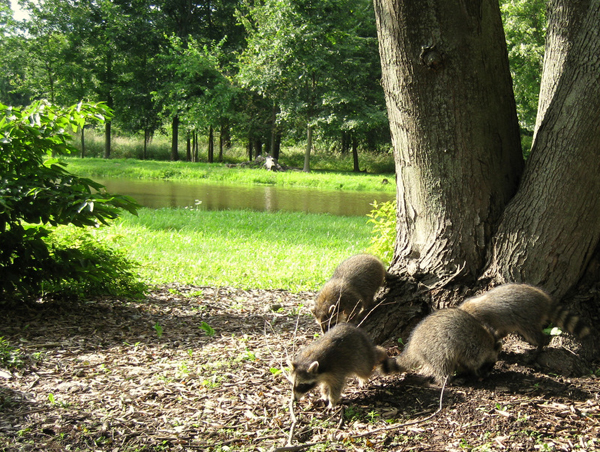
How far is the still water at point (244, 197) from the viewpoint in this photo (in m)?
16.0

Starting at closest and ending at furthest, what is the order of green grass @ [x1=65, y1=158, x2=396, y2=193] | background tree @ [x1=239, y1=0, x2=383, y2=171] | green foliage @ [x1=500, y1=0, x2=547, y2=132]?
green grass @ [x1=65, y1=158, x2=396, y2=193]
green foliage @ [x1=500, y1=0, x2=547, y2=132]
background tree @ [x1=239, y1=0, x2=383, y2=171]

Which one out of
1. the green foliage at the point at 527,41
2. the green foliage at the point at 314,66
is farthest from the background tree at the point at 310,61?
the green foliage at the point at 527,41

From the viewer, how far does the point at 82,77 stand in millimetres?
35094

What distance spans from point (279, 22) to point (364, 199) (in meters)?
14.1

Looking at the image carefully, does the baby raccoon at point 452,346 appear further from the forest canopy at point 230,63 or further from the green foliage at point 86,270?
the forest canopy at point 230,63

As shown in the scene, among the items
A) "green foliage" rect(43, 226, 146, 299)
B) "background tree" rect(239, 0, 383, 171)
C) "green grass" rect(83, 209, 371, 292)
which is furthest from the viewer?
"background tree" rect(239, 0, 383, 171)

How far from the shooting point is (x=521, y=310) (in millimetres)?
3654

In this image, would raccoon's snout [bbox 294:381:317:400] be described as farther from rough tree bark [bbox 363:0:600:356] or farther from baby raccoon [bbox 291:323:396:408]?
rough tree bark [bbox 363:0:600:356]

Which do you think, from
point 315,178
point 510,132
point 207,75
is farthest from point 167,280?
point 207,75

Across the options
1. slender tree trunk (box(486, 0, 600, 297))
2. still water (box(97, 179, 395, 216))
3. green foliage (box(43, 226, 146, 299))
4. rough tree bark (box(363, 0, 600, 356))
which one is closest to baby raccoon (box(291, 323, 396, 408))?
rough tree bark (box(363, 0, 600, 356))

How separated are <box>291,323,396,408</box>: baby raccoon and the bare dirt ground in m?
0.15

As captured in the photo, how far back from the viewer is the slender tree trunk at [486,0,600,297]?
3668 millimetres

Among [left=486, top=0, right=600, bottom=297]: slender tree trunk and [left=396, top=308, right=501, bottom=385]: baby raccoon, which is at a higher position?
[left=486, top=0, right=600, bottom=297]: slender tree trunk

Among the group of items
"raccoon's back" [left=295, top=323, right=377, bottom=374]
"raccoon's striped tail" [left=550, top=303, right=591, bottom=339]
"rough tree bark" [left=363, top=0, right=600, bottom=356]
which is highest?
"rough tree bark" [left=363, top=0, right=600, bottom=356]
